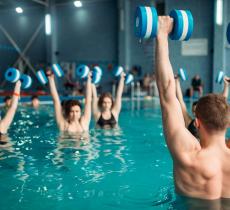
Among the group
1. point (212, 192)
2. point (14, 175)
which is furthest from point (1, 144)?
point (212, 192)

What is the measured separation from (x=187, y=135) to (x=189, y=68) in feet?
60.5

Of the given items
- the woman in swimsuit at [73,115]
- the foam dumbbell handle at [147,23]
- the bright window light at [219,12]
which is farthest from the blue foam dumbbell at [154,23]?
the bright window light at [219,12]

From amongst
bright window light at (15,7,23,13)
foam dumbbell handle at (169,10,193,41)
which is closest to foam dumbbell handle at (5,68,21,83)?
foam dumbbell handle at (169,10,193,41)

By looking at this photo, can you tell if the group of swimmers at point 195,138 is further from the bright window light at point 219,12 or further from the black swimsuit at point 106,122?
the bright window light at point 219,12

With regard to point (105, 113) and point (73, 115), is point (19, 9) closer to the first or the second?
point (105, 113)

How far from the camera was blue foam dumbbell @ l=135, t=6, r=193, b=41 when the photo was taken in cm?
190

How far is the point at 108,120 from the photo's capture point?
7359 mm

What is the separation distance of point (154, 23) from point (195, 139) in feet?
2.44

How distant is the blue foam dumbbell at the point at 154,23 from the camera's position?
74.9 inches

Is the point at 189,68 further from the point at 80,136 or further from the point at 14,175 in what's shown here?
the point at 14,175

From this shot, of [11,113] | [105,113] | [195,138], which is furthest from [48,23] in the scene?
[195,138]

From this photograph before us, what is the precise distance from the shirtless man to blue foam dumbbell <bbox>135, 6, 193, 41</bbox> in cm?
4

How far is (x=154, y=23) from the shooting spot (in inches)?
74.7

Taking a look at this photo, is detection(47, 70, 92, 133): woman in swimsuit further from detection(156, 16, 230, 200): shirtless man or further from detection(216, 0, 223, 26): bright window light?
detection(216, 0, 223, 26): bright window light
